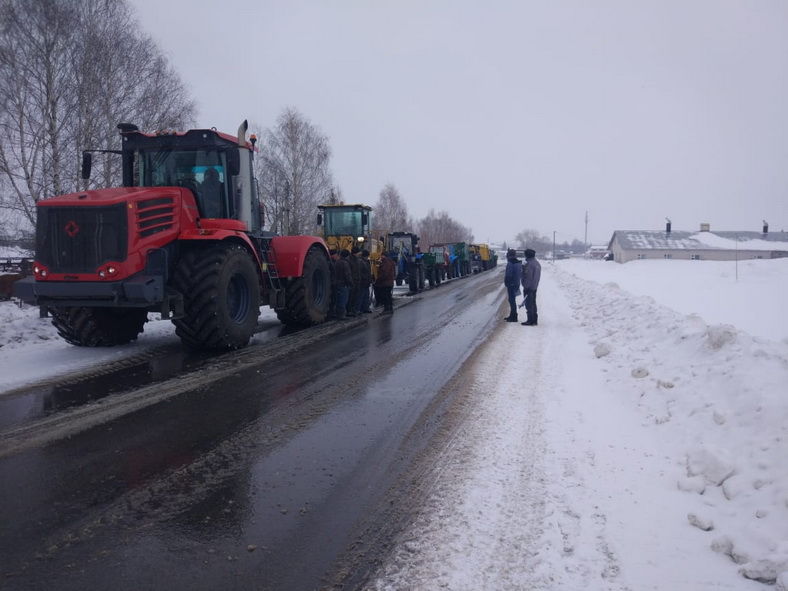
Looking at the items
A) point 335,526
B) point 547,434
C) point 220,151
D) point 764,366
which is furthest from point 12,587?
point 220,151

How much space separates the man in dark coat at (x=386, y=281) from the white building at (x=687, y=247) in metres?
63.0

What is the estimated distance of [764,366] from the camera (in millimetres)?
5238

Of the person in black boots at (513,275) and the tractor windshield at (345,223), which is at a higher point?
the tractor windshield at (345,223)

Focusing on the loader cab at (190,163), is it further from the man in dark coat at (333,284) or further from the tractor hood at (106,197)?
the man in dark coat at (333,284)

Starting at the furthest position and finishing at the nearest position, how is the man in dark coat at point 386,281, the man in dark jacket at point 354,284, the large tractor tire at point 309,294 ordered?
1. the man in dark coat at point 386,281
2. the man in dark jacket at point 354,284
3. the large tractor tire at point 309,294

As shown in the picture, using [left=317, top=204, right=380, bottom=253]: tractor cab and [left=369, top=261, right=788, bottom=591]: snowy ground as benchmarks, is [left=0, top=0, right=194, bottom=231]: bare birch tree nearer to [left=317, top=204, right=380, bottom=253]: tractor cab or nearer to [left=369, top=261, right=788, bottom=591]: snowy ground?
[left=317, top=204, right=380, bottom=253]: tractor cab

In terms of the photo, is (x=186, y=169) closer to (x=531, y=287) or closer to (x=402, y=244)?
(x=531, y=287)

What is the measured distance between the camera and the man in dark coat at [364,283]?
1409 centimetres

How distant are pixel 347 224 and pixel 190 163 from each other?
32.2 feet

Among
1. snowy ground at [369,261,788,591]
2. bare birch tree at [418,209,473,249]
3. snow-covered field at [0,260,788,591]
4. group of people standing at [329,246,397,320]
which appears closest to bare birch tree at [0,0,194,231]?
group of people standing at [329,246,397,320]

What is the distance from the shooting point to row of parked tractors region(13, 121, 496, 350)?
793 centimetres

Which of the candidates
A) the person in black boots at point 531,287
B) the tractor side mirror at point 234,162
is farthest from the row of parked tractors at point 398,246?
the tractor side mirror at point 234,162

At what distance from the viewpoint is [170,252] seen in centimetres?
873

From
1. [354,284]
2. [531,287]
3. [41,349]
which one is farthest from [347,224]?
[41,349]
